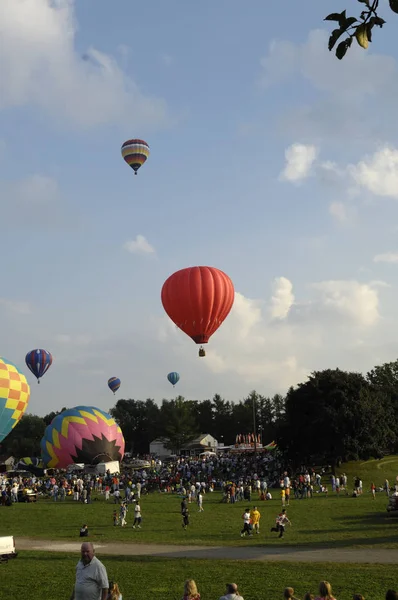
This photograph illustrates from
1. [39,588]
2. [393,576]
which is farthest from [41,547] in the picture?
[393,576]

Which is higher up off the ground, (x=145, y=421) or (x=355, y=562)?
(x=145, y=421)

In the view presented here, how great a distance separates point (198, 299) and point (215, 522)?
15.7m

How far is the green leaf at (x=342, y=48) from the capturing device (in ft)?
17.6

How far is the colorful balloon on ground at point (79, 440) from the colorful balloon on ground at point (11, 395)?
15.6ft

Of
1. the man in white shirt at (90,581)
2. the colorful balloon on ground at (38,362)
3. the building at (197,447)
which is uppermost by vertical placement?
the colorful balloon on ground at (38,362)

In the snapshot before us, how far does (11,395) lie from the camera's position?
2522 inches

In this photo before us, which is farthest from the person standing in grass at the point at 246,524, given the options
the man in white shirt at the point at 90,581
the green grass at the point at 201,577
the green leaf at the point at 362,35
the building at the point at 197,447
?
the building at the point at 197,447

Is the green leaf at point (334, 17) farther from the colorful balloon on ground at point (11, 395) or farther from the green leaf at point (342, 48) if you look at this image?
the colorful balloon on ground at point (11, 395)

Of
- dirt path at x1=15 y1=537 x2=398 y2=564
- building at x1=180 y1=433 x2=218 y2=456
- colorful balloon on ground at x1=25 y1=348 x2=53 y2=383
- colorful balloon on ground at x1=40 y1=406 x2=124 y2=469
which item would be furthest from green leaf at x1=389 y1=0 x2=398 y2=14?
building at x1=180 y1=433 x2=218 y2=456

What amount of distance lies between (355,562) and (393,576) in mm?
3030

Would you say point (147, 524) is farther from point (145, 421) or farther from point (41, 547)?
point (145, 421)

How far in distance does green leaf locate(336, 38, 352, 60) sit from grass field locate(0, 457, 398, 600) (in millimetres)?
13800

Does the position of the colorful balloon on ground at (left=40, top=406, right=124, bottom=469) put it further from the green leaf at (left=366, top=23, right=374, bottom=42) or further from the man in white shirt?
the green leaf at (left=366, top=23, right=374, bottom=42)

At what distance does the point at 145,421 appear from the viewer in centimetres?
16125
